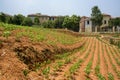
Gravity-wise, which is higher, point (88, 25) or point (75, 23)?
point (75, 23)

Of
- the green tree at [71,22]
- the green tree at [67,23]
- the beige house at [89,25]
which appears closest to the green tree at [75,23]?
the green tree at [71,22]

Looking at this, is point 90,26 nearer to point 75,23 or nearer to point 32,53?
point 75,23

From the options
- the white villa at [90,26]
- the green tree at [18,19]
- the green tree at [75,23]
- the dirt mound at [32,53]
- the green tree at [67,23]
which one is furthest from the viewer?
the white villa at [90,26]

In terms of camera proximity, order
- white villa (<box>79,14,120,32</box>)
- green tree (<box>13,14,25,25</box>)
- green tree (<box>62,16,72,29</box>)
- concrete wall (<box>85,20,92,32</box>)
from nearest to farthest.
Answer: green tree (<box>13,14,25,25</box>) < green tree (<box>62,16,72,29</box>) < white villa (<box>79,14,120,32</box>) < concrete wall (<box>85,20,92,32</box>)

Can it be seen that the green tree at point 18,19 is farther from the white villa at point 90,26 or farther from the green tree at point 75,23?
the white villa at point 90,26

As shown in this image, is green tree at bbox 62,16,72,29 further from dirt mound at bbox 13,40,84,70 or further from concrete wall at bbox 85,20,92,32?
dirt mound at bbox 13,40,84,70

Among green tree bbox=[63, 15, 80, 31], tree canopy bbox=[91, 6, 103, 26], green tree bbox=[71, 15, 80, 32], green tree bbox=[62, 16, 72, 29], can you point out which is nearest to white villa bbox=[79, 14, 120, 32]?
green tree bbox=[71, 15, 80, 32]

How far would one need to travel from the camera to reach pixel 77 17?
81562 millimetres

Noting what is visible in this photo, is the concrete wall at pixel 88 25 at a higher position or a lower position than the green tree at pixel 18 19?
lower

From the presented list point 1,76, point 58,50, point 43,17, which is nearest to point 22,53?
point 1,76

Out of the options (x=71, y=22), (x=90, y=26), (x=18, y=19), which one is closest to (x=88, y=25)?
(x=90, y=26)

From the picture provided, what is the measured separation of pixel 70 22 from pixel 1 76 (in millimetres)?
68057

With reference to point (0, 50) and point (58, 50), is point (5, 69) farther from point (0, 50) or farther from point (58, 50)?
point (58, 50)

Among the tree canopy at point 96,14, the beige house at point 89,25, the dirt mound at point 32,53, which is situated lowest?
the dirt mound at point 32,53
